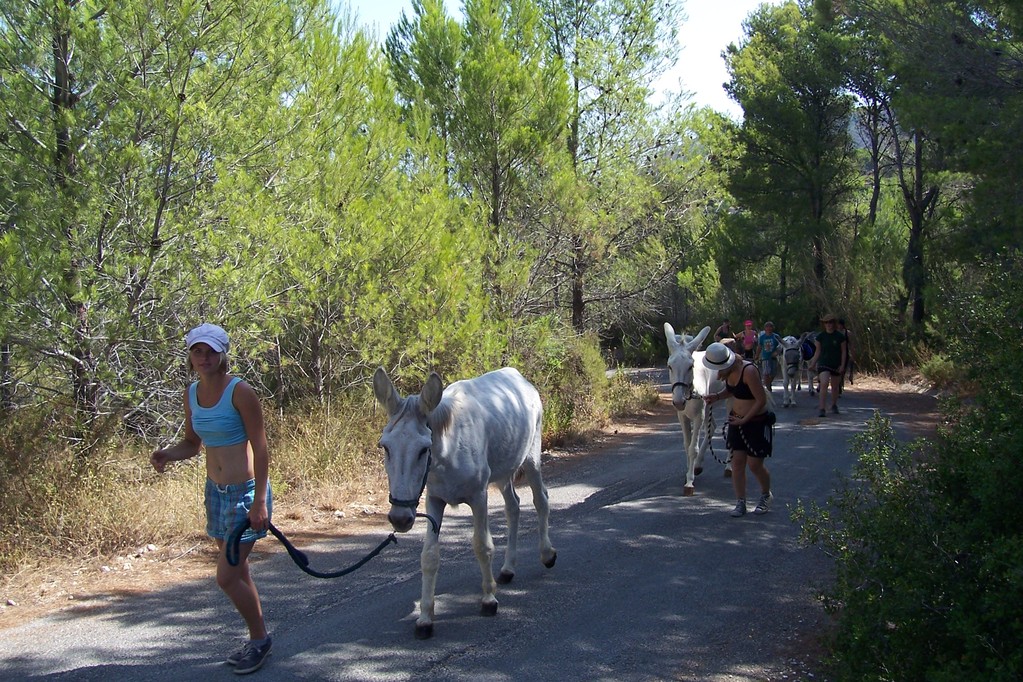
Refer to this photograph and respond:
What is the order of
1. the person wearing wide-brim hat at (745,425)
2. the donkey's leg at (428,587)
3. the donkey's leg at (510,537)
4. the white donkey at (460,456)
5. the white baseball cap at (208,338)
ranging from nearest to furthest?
1. the white baseball cap at (208,338)
2. the white donkey at (460,456)
3. the donkey's leg at (428,587)
4. the donkey's leg at (510,537)
5. the person wearing wide-brim hat at (745,425)

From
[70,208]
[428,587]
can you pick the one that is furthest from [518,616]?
[70,208]

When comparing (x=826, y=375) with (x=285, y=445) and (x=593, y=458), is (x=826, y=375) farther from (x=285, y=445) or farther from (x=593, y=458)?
(x=285, y=445)

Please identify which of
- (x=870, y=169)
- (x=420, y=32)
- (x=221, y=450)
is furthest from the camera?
(x=870, y=169)

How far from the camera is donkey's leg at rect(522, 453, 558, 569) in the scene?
23.1ft

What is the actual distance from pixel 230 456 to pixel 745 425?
5345mm

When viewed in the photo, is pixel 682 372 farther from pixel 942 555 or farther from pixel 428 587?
pixel 942 555

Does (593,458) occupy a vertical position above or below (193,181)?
below

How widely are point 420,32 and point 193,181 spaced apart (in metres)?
7.94

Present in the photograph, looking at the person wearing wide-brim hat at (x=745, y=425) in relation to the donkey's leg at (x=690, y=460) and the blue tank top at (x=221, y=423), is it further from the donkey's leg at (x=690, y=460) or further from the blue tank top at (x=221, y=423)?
the blue tank top at (x=221, y=423)

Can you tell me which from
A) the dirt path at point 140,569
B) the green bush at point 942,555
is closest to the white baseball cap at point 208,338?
the dirt path at point 140,569

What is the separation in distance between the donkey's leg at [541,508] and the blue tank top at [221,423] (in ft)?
9.51

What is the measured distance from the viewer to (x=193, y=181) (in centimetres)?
903

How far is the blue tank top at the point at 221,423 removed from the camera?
4.90 meters

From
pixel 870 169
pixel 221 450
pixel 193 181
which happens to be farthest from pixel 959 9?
pixel 870 169
